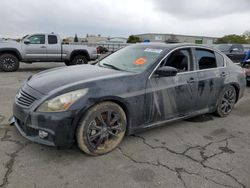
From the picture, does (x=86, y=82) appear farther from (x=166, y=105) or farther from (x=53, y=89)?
(x=166, y=105)

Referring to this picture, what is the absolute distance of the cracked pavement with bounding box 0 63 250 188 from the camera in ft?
8.59

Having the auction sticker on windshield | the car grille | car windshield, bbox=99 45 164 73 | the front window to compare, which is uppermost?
the front window

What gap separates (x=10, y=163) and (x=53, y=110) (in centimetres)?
85

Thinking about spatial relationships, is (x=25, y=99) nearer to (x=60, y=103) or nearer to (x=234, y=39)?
(x=60, y=103)

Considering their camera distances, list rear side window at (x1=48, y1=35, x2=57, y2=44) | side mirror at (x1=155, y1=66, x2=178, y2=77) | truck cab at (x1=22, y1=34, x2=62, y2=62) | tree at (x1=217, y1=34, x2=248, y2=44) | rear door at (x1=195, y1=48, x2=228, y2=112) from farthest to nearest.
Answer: tree at (x1=217, y1=34, x2=248, y2=44), rear side window at (x1=48, y1=35, x2=57, y2=44), truck cab at (x1=22, y1=34, x2=62, y2=62), rear door at (x1=195, y1=48, x2=228, y2=112), side mirror at (x1=155, y1=66, x2=178, y2=77)

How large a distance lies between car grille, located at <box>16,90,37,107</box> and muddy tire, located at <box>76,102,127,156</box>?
2.28ft

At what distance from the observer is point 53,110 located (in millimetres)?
2809

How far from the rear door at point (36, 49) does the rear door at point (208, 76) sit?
29.2ft

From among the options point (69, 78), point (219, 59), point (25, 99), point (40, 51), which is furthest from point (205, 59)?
point (40, 51)

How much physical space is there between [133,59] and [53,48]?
8.61m

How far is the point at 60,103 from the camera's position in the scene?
283cm

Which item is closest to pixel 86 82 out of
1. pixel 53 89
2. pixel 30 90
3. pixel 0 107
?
pixel 53 89

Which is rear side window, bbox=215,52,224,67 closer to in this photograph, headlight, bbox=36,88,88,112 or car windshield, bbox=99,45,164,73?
car windshield, bbox=99,45,164,73

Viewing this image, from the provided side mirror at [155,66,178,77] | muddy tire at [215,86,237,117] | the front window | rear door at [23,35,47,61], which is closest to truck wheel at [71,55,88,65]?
rear door at [23,35,47,61]
